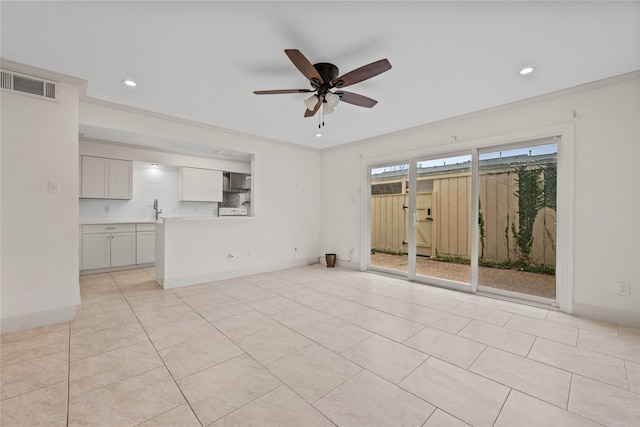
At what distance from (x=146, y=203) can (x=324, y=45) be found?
5.30 meters

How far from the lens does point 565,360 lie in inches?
79.0

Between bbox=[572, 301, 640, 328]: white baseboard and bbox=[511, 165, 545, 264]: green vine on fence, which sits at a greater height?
bbox=[511, 165, 545, 264]: green vine on fence

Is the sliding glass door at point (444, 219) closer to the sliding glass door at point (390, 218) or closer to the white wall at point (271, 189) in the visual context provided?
the sliding glass door at point (390, 218)

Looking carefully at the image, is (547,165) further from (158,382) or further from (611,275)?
Answer: (158,382)

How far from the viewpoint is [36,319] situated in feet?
8.43

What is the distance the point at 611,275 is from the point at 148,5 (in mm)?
4817

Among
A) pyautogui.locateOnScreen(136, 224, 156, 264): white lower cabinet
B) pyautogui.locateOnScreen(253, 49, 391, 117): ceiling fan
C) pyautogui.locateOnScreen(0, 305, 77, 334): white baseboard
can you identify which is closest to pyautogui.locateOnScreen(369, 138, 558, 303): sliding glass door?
pyautogui.locateOnScreen(253, 49, 391, 117): ceiling fan

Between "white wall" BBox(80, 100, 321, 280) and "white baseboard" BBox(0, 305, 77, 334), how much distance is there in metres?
1.64

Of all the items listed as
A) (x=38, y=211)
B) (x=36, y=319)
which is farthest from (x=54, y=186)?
(x=36, y=319)

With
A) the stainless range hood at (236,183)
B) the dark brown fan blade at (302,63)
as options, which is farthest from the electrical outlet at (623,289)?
the stainless range hood at (236,183)

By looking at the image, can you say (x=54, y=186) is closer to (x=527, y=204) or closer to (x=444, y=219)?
(x=444, y=219)

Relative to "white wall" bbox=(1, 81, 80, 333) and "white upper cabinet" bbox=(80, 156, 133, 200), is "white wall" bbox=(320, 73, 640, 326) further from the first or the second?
"white upper cabinet" bbox=(80, 156, 133, 200)

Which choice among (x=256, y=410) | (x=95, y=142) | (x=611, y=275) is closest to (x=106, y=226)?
(x=95, y=142)

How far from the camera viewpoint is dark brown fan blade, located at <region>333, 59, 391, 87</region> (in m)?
2.07
